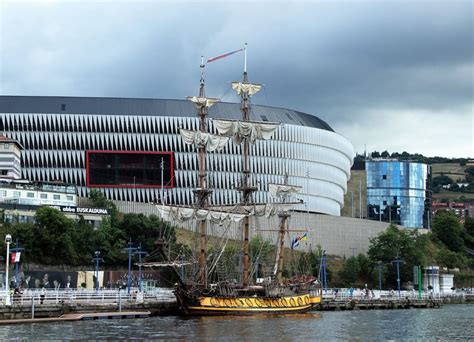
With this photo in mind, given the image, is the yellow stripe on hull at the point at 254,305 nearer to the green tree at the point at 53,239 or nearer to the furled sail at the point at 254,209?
the furled sail at the point at 254,209

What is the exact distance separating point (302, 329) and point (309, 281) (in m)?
33.5

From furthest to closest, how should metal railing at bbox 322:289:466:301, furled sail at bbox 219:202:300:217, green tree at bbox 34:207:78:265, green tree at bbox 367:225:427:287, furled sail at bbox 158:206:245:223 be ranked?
green tree at bbox 367:225:427:287, green tree at bbox 34:207:78:265, metal railing at bbox 322:289:466:301, furled sail at bbox 219:202:300:217, furled sail at bbox 158:206:245:223

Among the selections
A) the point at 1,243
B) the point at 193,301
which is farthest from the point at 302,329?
the point at 1,243

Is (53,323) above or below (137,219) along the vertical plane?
below

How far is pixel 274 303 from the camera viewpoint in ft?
415

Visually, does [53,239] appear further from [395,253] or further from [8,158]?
[395,253]

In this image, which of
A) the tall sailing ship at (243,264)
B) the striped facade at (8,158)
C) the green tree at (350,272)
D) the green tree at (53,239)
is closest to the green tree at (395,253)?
the green tree at (350,272)

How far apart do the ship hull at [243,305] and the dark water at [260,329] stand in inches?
102

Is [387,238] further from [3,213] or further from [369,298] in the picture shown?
[3,213]

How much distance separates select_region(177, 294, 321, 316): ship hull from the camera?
388 feet

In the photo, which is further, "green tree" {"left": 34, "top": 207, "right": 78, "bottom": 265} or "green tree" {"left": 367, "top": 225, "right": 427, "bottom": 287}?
"green tree" {"left": 367, "top": 225, "right": 427, "bottom": 287}

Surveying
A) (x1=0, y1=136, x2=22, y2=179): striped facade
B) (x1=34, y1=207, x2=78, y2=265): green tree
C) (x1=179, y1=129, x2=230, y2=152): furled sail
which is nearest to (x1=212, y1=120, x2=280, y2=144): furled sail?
(x1=179, y1=129, x2=230, y2=152): furled sail

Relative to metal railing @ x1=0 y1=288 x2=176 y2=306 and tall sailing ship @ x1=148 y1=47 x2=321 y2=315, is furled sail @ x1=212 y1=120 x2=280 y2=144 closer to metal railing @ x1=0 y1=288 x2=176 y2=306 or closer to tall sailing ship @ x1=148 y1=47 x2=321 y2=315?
tall sailing ship @ x1=148 y1=47 x2=321 y2=315

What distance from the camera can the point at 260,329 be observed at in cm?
9931
